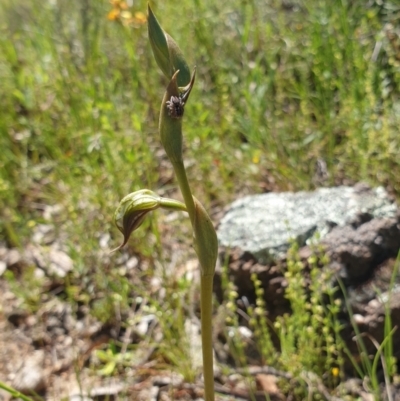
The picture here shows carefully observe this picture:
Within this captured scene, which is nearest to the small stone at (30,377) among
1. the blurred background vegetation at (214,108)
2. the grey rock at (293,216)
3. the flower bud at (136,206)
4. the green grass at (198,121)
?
the green grass at (198,121)

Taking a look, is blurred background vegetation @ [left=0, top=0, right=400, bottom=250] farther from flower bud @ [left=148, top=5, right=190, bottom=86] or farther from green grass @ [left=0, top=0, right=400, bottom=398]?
flower bud @ [left=148, top=5, right=190, bottom=86]

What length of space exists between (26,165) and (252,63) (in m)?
1.26

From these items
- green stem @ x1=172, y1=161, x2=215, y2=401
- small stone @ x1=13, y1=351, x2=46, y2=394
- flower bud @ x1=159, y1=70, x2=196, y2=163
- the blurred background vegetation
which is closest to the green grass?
the blurred background vegetation

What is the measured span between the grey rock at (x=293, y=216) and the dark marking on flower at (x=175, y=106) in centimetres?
85

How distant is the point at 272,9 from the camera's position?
297 centimetres

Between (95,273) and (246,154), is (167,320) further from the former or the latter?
(246,154)

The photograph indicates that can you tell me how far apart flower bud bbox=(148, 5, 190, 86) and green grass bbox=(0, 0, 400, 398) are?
963 millimetres

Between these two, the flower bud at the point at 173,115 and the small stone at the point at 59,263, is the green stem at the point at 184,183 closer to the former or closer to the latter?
the flower bud at the point at 173,115

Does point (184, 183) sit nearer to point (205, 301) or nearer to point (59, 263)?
point (205, 301)

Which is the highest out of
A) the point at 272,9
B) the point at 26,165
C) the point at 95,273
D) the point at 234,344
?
the point at 272,9

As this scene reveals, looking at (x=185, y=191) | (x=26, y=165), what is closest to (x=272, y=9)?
(x=26, y=165)

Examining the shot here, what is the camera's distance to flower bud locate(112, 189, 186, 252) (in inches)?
30.7

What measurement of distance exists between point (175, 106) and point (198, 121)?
158cm

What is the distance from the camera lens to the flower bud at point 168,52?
73 cm
